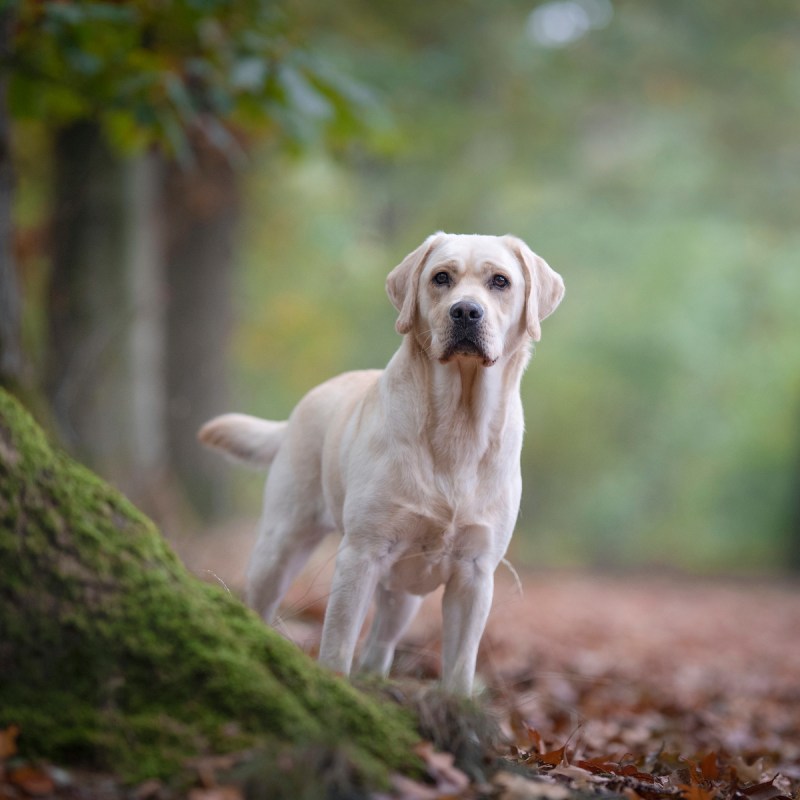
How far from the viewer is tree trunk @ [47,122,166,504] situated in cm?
944

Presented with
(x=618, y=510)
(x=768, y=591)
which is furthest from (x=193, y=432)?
(x=618, y=510)

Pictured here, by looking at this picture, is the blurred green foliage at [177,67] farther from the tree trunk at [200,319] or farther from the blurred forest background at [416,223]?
the tree trunk at [200,319]

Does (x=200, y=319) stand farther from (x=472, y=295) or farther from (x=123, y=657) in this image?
(x=123, y=657)

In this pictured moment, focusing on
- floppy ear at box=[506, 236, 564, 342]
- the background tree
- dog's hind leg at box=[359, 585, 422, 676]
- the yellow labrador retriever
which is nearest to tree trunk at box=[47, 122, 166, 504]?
the background tree

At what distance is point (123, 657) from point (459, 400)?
1.57 metres

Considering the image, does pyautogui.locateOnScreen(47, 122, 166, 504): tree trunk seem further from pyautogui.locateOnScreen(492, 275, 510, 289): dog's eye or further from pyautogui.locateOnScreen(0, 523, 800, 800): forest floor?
pyautogui.locateOnScreen(492, 275, 510, 289): dog's eye

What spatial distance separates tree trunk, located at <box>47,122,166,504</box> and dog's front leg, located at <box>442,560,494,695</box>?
5.95 m

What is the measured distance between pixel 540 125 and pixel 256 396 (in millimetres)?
11017

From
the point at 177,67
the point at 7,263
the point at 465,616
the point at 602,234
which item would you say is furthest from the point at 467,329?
the point at 602,234

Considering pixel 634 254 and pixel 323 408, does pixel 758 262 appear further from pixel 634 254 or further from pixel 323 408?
pixel 323 408

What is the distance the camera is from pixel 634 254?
20.9 meters

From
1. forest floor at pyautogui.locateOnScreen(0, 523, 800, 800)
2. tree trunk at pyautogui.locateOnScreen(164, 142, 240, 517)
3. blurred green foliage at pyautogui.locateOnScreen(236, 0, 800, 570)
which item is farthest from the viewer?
blurred green foliage at pyautogui.locateOnScreen(236, 0, 800, 570)

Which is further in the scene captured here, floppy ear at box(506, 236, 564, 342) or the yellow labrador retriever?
floppy ear at box(506, 236, 564, 342)

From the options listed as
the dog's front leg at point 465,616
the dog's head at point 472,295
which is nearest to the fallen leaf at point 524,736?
the dog's front leg at point 465,616
